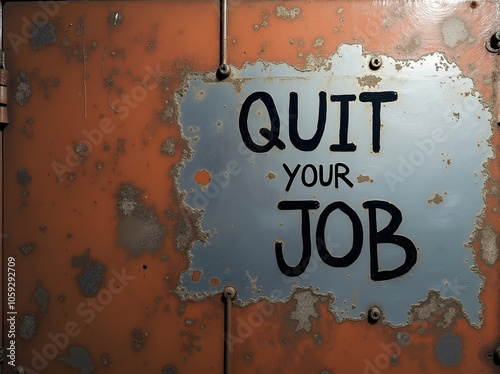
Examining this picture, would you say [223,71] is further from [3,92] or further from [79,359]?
[79,359]

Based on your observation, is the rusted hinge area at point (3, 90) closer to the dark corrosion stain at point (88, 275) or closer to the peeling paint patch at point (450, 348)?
the dark corrosion stain at point (88, 275)

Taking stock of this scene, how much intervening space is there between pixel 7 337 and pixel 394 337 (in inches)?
61.6

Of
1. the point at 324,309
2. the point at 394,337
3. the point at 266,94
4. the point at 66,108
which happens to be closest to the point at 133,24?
the point at 66,108

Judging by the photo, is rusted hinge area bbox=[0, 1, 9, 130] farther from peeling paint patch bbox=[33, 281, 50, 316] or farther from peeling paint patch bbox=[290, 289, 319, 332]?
peeling paint patch bbox=[290, 289, 319, 332]

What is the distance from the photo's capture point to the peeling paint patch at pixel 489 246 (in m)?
1.32

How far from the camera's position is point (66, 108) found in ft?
4.59

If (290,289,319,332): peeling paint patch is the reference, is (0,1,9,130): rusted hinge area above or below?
above

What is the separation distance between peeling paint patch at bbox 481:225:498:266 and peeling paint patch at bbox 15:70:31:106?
1.90 meters

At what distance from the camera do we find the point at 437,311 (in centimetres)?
133

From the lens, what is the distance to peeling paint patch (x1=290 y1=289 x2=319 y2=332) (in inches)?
53.1

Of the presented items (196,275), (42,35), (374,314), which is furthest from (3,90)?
(374,314)

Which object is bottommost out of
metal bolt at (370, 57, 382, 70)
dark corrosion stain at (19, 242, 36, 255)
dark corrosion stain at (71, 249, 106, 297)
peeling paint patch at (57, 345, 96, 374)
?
peeling paint patch at (57, 345, 96, 374)

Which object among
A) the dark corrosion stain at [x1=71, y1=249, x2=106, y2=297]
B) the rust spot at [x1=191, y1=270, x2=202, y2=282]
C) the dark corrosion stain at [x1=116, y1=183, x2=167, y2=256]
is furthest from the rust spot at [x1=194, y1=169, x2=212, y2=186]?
the dark corrosion stain at [x1=71, y1=249, x2=106, y2=297]

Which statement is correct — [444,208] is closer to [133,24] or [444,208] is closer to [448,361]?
[448,361]
